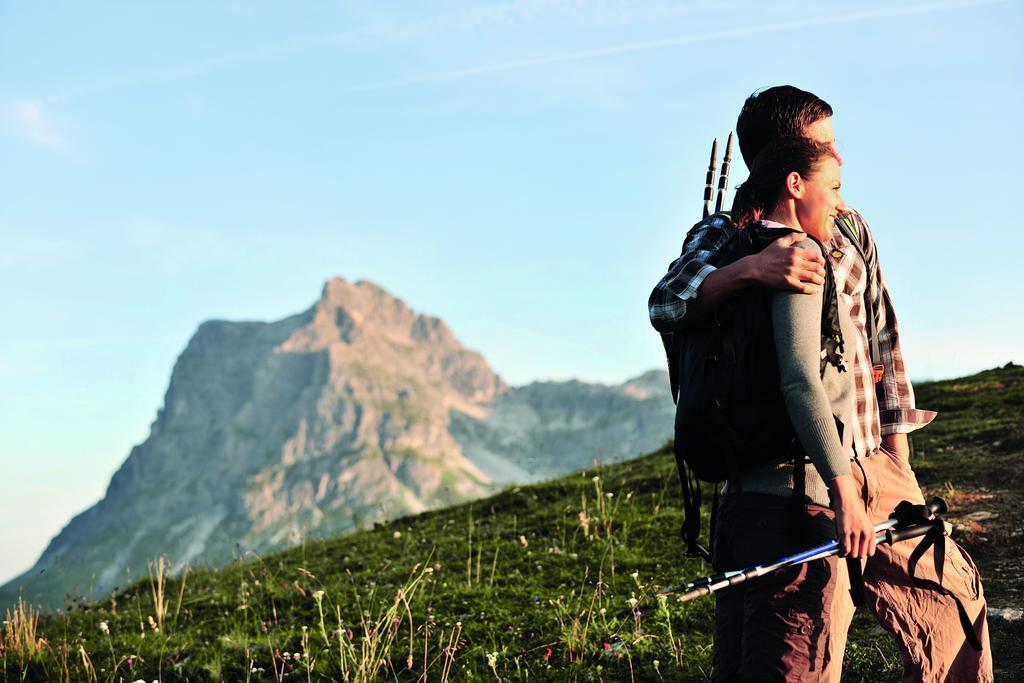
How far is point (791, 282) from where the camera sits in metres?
3.61

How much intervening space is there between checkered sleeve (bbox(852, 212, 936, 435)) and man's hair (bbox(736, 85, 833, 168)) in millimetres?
749

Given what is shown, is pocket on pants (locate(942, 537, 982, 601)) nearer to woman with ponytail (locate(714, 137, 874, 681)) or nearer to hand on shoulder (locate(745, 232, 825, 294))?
woman with ponytail (locate(714, 137, 874, 681))

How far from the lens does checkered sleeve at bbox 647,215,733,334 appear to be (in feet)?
12.9

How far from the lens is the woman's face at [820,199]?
4.01 meters

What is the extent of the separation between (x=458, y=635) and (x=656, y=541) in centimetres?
368

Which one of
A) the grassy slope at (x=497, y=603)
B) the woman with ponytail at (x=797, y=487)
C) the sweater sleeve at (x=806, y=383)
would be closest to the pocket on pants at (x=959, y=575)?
the woman with ponytail at (x=797, y=487)

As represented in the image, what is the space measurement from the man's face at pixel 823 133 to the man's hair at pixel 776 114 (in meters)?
0.02

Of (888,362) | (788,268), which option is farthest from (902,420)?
(788,268)

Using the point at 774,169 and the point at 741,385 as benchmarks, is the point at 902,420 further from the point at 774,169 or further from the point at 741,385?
the point at 774,169

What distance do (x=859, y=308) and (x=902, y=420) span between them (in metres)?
0.66

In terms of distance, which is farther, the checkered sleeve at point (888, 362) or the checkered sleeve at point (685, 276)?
the checkered sleeve at point (888, 362)

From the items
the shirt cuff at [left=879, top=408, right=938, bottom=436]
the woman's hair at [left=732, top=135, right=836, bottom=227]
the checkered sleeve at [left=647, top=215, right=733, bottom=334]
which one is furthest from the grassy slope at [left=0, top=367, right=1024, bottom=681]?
the woman's hair at [left=732, top=135, right=836, bottom=227]

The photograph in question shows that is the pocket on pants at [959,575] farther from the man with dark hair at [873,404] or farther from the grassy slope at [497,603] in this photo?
the grassy slope at [497,603]

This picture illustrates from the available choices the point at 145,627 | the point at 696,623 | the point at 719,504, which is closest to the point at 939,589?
the point at 719,504
